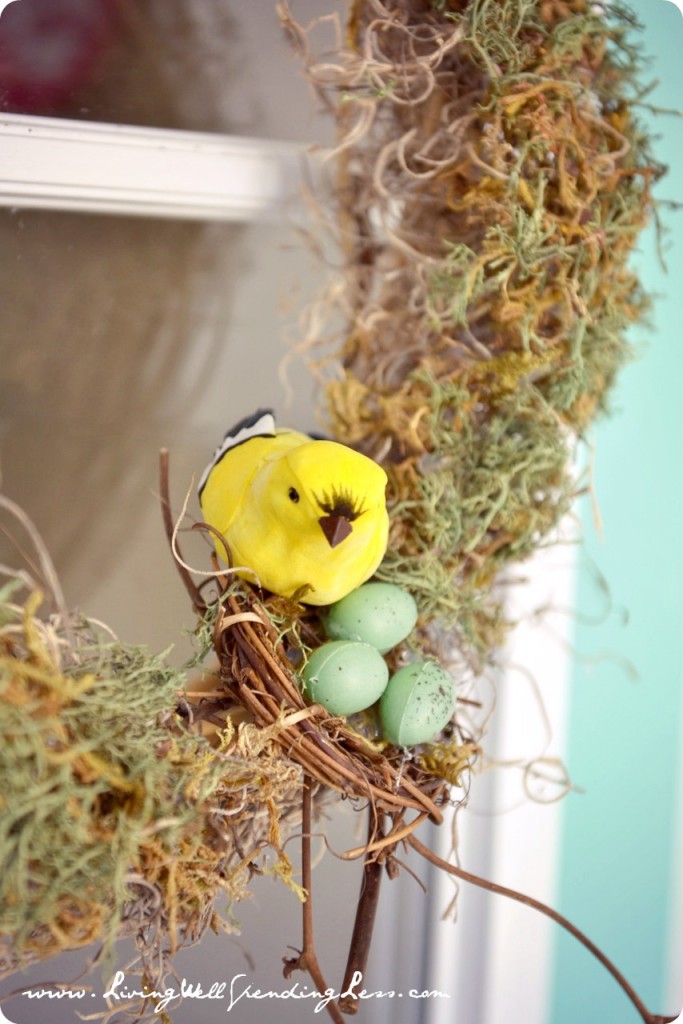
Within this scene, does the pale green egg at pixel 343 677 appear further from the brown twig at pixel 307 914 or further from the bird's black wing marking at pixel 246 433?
the bird's black wing marking at pixel 246 433

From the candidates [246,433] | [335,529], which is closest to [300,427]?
[246,433]

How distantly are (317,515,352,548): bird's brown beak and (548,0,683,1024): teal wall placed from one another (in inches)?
15.6

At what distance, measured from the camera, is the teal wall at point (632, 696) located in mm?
764

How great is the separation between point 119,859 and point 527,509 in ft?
1.37

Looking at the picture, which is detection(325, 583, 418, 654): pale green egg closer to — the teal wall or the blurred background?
the blurred background

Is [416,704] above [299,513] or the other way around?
the other way around

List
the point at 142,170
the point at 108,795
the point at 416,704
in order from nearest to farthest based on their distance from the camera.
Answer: the point at 108,795 < the point at 416,704 < the point at 142,170

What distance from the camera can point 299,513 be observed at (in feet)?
1.69

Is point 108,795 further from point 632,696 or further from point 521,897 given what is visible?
point 632,696

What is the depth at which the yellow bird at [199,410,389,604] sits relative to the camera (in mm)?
498

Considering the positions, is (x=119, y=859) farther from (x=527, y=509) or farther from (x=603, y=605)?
(x=603, y=605)

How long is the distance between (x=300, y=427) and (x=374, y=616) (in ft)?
0.96

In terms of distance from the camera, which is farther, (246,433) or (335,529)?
(246,433)

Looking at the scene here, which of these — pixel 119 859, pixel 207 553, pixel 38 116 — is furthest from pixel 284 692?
pixel 38 116
